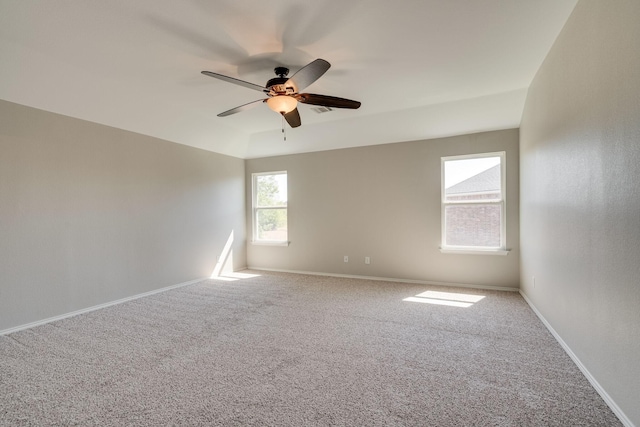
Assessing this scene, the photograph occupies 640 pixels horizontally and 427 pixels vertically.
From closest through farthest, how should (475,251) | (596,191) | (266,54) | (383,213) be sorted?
(596,191), (266,54), (475,251), (383,213)

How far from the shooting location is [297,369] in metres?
2.30

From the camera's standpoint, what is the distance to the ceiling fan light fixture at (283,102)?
112 inches

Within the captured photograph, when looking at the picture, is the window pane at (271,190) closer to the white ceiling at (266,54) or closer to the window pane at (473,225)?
the white ceiling at (266,54)

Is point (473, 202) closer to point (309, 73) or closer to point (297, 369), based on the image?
point (309, 73)

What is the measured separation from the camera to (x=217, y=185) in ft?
19.0

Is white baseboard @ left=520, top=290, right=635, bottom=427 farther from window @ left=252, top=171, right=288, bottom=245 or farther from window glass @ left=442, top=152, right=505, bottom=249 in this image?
window @ left=252, top=171, right=288, bottom=245

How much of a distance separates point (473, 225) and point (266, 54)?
12.8 feet

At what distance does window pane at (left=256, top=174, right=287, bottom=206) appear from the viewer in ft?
20.5

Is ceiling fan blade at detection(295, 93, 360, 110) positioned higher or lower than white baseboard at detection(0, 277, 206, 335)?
higher

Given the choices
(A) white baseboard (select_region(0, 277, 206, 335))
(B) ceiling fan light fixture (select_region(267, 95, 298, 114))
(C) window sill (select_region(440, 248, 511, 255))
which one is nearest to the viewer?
(B) ceiling fan light fixture (select_region(267, 95, 298, 114))

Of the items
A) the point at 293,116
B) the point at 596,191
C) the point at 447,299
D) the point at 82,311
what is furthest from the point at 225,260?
the point at 596,191

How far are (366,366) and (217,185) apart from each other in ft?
14.8

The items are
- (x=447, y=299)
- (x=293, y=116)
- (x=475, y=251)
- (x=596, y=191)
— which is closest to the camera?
(x=596, y=191)

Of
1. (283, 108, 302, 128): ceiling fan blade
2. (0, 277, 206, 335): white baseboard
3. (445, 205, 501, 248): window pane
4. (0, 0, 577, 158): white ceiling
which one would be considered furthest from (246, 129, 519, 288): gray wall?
(283, 108, 302, 128): ceiling fan blade
